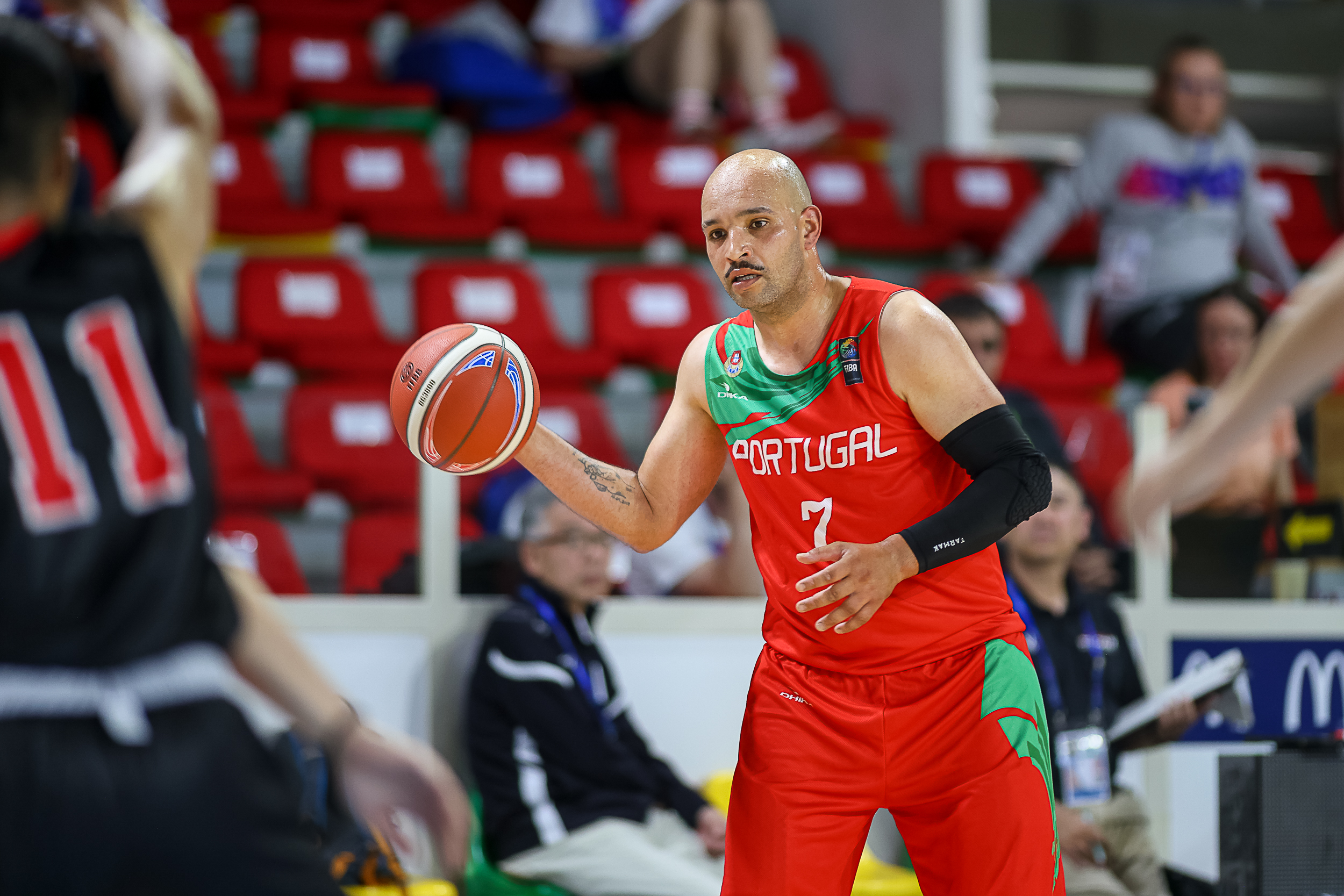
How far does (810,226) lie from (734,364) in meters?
0.36

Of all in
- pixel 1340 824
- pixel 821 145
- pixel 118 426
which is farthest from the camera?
pixel 821 145

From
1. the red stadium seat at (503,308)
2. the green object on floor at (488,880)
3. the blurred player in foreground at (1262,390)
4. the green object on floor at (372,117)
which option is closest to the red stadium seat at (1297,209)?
the red stadium seat at (503,308)

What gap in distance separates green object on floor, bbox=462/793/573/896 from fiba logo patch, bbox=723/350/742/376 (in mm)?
2011

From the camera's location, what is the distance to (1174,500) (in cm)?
216

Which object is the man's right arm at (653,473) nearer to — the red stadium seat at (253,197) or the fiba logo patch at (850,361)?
the fiba logo patch at (850,361)

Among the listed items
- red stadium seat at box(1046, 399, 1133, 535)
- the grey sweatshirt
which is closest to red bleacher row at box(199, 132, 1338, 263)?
the grey sweatshirt

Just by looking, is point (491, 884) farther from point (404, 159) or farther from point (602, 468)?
point (404, 159)

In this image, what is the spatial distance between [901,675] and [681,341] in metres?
4.59

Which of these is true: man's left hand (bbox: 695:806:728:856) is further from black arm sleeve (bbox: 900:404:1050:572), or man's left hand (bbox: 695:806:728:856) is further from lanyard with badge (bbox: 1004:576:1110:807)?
black arm sleeve (bbox: 900:404:1050:572)

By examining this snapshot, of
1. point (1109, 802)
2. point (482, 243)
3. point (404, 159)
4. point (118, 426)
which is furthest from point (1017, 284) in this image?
point (118, 426)

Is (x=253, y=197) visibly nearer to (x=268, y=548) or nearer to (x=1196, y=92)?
(x=268, y=548)

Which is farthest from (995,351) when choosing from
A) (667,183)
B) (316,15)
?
(316,15)

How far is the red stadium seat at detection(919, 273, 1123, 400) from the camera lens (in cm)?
776

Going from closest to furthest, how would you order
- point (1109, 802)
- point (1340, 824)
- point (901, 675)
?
point (901, 675) < point (1340, 824) < point (1109, 802)
